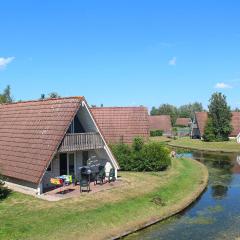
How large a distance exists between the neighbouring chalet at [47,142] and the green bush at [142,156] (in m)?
5.96

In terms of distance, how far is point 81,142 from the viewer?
2764 centimetres

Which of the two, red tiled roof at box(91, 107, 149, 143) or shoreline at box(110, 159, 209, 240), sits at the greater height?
red tiled roof at box(91, 107, 149, 143)

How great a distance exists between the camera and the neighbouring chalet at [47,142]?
985 inches

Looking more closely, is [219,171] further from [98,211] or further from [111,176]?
[98,211]

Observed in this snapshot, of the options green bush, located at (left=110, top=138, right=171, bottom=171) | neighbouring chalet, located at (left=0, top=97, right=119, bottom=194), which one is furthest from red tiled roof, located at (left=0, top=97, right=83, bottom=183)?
green bush, located at (left=110, top=138, right=171, bottom=171)

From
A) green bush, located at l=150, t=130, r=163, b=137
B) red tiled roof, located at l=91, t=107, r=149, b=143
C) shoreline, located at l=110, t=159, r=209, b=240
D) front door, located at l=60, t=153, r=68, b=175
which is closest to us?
shoreline, located at l=110, t=159, r=209, b=240

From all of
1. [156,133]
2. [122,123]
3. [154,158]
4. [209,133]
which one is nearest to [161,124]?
[156,133]

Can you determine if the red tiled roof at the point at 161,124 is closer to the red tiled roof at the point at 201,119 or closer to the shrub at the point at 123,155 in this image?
the red tiled roof at the point at 201,119

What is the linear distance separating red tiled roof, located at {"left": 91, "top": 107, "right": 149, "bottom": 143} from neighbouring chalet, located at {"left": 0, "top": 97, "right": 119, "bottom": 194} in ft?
32.3

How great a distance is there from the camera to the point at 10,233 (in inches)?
695

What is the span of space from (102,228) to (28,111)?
43.9ft

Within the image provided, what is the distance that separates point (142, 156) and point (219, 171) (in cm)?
934

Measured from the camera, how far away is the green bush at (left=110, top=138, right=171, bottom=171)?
35.6 m

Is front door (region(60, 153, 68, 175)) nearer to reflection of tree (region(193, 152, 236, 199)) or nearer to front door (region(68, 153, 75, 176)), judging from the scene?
front door (region(68, 153, 75, 176))
